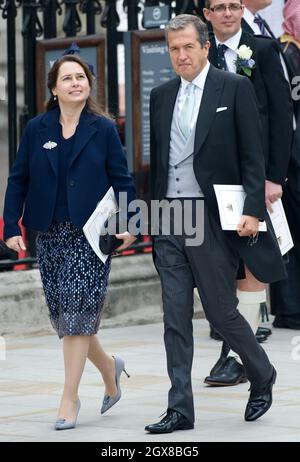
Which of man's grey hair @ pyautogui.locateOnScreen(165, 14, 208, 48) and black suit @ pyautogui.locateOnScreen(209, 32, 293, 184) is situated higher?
man's grey hair @ pyautogui.locateOnScreen(165, 14, 208, 48)

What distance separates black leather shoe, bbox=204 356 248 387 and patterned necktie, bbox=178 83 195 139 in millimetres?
1669

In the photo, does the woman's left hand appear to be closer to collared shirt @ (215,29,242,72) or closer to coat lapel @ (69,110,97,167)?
coat lapel @ (69,110,97,167)

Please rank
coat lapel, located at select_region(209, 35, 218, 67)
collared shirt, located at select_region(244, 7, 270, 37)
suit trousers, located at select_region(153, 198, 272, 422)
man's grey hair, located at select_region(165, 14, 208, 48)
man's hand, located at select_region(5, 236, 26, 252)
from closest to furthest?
suit trousers, located at select_region(153, 198, 272, 422) → man's grey hair, located at select_region(165, 14, 208, 48) → man's hand, located at select_region(5, 236, 26, 252) → coat lapel, located at select_region(209, 35, 218, 67) → collared shirt, located at select_region(244, 7, 270, 37)

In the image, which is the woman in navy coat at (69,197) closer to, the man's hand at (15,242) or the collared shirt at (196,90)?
the man's hand at (15,242)

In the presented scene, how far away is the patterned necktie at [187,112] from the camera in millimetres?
7070

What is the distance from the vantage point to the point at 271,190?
8.36m

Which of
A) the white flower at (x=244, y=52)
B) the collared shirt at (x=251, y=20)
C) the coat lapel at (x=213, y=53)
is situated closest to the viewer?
the white flower at (x=244, y=52)

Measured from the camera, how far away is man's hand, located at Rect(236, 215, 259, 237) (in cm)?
693

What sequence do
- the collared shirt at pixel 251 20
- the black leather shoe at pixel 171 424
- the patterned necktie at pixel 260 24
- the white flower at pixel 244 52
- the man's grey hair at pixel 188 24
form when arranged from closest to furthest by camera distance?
the black leather shoe at pixel 171 424 < the man's grey hair at pixel 188 24 < the white flower at pixel 244 52 < the collared shirt at pixel 251 20 < the patterned necktie at pixel 260 24

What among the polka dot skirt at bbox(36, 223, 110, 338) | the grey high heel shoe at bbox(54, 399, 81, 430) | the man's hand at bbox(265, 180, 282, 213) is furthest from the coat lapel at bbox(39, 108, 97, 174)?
the man's hand at bbox(265, 180, 282, 213)

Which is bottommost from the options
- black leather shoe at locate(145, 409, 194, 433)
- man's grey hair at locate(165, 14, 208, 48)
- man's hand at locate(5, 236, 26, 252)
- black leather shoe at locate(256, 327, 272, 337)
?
black leather shoe at locate(256, 327, 272, 337)

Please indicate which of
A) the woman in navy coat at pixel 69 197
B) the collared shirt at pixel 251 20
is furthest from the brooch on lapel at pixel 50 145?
the collared shirt at pixel 251 20

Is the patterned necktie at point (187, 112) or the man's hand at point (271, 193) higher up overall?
the patterned necktie at point (187, 112)

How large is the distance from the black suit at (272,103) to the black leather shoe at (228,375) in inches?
40.3
